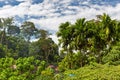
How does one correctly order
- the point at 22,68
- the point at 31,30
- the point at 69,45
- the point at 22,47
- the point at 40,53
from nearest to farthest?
the point at 22,68 < the point at 69,45 < the point at 40,53 < the point at 22,47 < the point at 31,30

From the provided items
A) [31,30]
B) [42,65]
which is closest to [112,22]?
[42,65]

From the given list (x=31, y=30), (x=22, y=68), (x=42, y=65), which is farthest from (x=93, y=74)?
(x=31, y=30)

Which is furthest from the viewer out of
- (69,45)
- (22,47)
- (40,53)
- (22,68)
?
(22,47)

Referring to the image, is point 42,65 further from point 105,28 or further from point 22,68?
point 105,28

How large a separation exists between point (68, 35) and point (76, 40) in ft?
5.85

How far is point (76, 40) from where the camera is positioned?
41938 millimetres

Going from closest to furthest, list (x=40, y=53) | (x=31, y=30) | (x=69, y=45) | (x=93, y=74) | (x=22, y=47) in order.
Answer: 1. (x=93, y=74)
2. (x=69, y=45)
3. (x=40, y=53)
4. (x=22, y=47)
5. (x=31, y=30)

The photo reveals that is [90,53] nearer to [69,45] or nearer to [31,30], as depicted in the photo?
[69,45]

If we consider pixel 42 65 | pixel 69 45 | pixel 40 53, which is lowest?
pixel 40 53

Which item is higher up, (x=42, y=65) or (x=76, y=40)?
(x=76, y=40)

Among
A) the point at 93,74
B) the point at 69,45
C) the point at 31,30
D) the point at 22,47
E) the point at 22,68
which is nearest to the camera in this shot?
the point at 93,74

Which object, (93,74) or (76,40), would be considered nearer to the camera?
(93,74)

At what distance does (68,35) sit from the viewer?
142ft

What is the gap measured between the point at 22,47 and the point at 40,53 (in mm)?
7094
